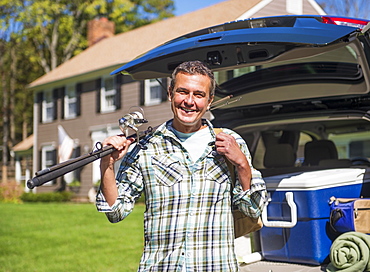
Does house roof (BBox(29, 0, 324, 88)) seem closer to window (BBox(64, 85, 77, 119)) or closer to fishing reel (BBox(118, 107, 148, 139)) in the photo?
window (BBox(64, 85, 77, 119))

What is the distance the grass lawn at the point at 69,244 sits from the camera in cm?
684

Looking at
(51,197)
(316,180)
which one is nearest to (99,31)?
(51,197)

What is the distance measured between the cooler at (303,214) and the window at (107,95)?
686 inches

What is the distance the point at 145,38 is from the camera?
21359 millimetres

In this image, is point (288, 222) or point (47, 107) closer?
point (288, 222)

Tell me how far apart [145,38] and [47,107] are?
667 cm

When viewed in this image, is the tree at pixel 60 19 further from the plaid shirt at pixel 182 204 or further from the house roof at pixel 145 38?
the plaid shirt at pixel 182 204

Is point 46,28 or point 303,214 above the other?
point 46,28

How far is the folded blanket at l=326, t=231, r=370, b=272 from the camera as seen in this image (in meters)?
3.33

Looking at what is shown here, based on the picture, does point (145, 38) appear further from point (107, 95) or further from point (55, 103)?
point (55, 103)

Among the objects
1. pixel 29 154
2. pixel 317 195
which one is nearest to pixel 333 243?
pixel 317 195

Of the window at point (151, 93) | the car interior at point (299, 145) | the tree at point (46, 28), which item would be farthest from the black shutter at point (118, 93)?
the car interior at point (299, 145)

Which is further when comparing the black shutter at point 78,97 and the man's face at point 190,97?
the black shutter at point 78,97

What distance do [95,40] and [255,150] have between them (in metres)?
23.6
